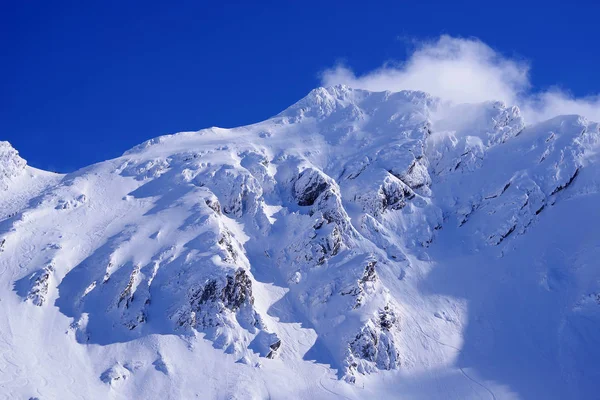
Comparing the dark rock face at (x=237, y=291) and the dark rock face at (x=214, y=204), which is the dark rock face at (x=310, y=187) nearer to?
the dark rock face at (x=214, y=204)

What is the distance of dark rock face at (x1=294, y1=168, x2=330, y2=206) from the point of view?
3831 inches

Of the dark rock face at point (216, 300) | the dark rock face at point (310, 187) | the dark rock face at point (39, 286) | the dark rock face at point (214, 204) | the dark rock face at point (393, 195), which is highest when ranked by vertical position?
the dark rock face at point (393, 195)

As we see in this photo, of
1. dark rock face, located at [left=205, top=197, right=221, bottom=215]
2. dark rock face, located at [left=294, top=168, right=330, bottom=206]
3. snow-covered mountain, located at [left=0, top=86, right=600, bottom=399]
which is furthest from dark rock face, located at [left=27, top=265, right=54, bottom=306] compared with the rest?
dark rock face, located at [left=294, top=168, right=330, bottom=206]

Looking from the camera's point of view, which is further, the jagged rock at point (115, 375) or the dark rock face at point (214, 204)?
the dark rock face at point (214, 204)

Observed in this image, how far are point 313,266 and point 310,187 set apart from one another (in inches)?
664

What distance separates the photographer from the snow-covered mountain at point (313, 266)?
6981cm

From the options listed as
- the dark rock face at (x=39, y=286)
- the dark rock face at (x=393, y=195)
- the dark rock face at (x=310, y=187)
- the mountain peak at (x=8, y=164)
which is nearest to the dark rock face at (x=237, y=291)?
the dark rock face at (x=39, y=286)

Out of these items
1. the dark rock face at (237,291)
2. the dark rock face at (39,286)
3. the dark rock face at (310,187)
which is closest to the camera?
the dark rock face at (39,286)

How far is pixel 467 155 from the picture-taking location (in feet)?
358

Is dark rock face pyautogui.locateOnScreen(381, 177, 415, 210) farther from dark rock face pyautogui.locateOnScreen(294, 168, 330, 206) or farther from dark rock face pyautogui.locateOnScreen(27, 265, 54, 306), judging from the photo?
dark rock face pyautogui.locateOnScreen(27, 265, 54, 306)

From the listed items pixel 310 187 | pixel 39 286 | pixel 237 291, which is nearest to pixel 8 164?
pixel 39 286

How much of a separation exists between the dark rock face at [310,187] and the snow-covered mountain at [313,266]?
0.32m

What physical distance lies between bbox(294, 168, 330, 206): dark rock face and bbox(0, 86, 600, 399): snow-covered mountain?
32 centimetres

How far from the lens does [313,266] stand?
3366 inches
